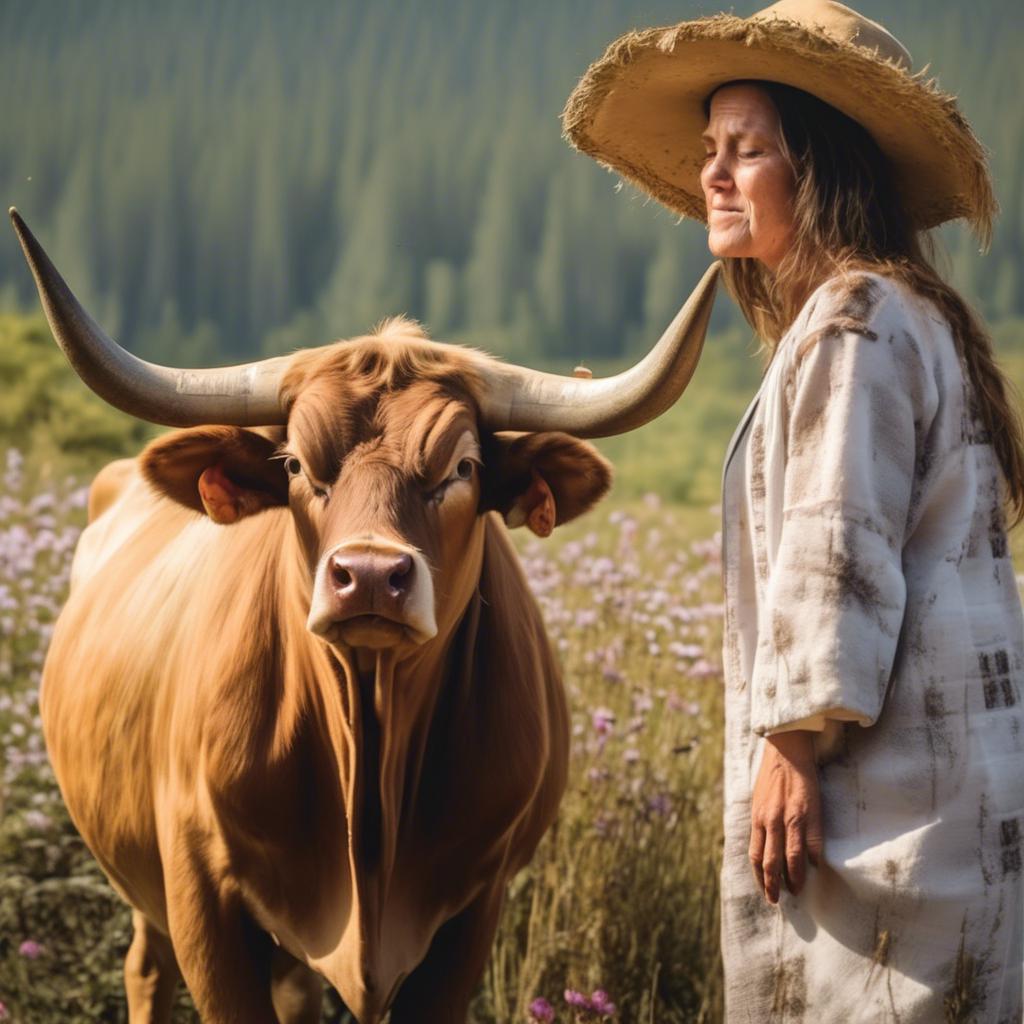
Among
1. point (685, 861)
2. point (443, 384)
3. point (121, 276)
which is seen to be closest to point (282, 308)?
point (121, 276)

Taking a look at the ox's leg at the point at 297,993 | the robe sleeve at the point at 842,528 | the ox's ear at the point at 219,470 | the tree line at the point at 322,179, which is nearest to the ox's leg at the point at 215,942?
the ox's leg at the point at 297,993

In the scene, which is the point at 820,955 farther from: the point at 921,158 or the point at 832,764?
the point at 921,158

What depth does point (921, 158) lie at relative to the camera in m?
2.75

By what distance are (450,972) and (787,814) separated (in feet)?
4.51

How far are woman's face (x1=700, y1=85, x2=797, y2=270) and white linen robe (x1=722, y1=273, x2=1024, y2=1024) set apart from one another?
0.25 meters

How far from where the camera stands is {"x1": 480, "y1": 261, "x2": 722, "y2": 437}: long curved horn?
9.76ft

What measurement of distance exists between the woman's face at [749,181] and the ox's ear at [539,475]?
628 mm

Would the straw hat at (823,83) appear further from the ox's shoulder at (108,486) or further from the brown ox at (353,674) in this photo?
the ox's shoulder at (108,486)

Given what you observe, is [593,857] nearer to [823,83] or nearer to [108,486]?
[108,486]

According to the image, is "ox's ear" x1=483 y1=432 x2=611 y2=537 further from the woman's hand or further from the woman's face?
the woman's hand

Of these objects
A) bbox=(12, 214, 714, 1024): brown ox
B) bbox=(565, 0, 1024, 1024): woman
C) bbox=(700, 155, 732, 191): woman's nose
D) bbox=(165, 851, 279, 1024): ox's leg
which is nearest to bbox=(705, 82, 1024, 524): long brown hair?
bbox=(565, 0, 1024, 1024): woman

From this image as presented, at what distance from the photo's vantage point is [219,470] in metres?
3.28

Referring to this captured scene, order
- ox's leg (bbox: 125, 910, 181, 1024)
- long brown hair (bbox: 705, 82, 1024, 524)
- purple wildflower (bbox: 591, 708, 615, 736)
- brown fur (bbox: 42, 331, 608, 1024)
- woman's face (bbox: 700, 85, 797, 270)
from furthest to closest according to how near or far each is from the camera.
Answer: purple wildflower (bbox: 591, 708, 615, 736), ox's leg (bbox: 125, 910, 181, 1024), brown fur (bbox: 42, 331, 608, 1024), woman's face (bbox: 700, 85, 797, 270), long brown hair (bbox: 705, 82, 1024, 524)

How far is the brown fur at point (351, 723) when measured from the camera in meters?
3.09
